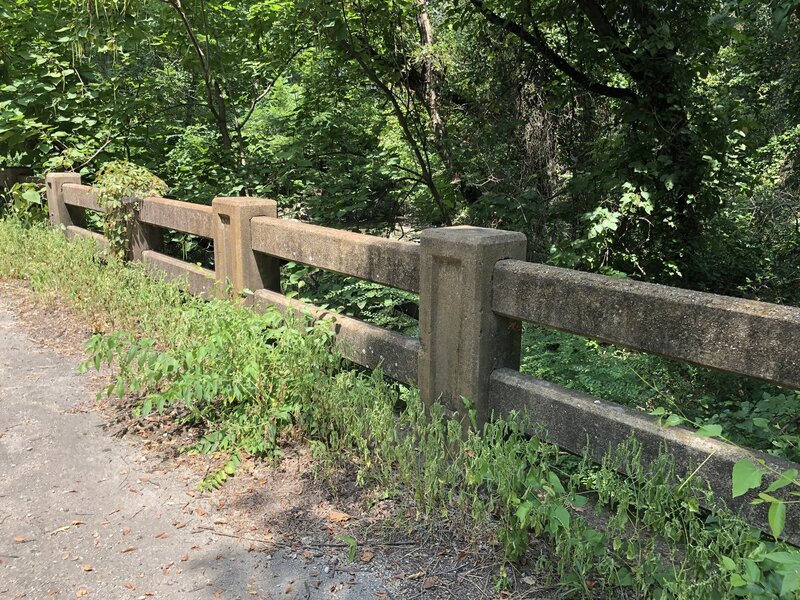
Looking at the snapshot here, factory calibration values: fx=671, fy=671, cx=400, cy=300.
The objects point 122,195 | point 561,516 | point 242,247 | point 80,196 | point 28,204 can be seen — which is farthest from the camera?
point 28,204

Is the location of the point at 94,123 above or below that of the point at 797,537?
above

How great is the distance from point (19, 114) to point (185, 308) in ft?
19.2

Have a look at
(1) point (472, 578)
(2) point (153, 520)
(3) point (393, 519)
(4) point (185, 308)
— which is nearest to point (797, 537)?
(1) point (472, 578)

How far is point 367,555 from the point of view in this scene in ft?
9.18

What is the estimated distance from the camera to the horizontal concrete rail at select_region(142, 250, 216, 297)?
5.79 m

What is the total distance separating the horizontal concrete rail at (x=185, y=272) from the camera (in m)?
5.79

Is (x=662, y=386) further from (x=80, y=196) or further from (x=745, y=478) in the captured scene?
(x=80, y=196)

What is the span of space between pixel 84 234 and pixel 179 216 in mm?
2686

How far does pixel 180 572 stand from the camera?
8.95ft

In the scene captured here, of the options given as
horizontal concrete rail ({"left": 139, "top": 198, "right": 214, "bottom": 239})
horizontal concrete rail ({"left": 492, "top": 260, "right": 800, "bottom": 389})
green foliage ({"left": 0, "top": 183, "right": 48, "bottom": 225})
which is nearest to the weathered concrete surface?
horizontal concrete rail ({"left": 492, "top": 260, "right": 800, "bottom": 389})

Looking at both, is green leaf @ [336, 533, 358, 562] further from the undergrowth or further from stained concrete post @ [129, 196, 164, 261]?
stained concrete post @ [129, 196, 164, 261]

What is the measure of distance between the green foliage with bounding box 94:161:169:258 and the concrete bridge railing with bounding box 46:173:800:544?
7.15 feet

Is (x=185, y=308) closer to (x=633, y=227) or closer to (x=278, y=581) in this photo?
(x=278, y=581)

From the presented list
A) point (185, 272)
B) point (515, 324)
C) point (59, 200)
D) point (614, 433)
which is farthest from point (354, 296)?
point (59, 200)
